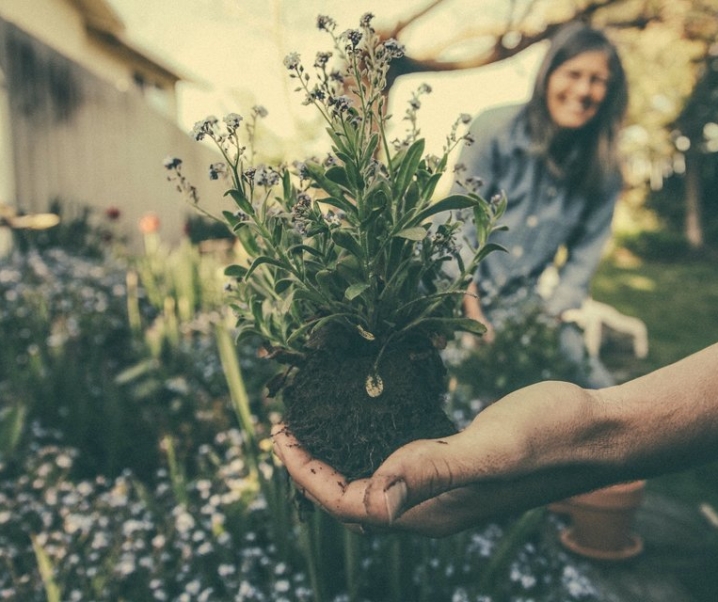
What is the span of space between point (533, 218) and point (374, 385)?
2.25 m

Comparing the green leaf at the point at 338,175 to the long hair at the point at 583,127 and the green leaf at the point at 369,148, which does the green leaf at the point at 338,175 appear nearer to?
the green leaf at the point at 369,148

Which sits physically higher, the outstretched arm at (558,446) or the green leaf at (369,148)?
the green leaf at (369,148)

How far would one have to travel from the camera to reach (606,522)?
2.16 metres

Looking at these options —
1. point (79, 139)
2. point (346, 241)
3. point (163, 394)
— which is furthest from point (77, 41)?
point (346, 241)

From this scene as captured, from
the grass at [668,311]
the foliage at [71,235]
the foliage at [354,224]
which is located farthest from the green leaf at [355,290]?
the foliage at [71,235]

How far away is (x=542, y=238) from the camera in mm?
3180

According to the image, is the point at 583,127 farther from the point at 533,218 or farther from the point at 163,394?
the point at 163,394

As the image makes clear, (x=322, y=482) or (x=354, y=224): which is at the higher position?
(x=354, y=224)

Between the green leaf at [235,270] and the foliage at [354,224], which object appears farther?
the green leaf at [235,270]

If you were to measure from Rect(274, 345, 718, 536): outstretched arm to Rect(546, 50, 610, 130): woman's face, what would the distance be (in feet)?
6.58

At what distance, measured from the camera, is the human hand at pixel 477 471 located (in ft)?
3.12

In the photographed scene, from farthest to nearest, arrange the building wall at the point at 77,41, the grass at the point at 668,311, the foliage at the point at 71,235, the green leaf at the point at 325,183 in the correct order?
the building wall at the point at 77,41, the foliage at the point at 71,235, the grass at the point at 668,311, the green leaf at the point at 325,183

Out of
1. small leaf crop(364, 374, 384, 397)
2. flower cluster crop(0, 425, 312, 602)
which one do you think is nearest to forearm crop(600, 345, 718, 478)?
small leaf crop(364, 374, 384, 397)

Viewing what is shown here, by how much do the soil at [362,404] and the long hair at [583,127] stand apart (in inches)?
81.7
